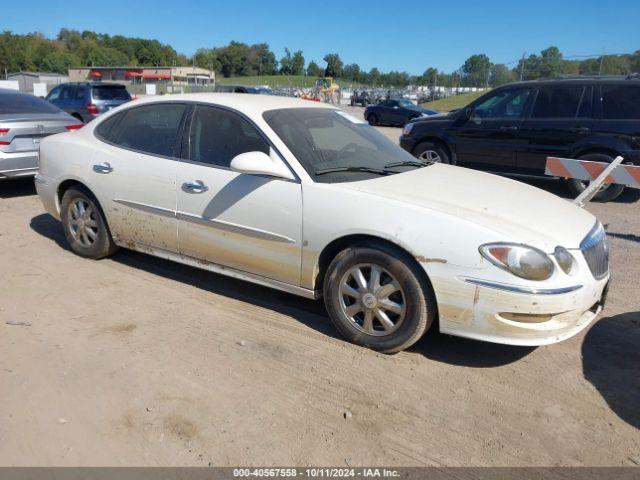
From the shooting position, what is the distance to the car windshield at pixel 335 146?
381 cm

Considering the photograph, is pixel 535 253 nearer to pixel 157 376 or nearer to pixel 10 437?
pixel 157 376

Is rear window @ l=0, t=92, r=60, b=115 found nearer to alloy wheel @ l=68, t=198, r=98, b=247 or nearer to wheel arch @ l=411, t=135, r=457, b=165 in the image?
alloy wheel @ l=68, t=198, r=98, b=247

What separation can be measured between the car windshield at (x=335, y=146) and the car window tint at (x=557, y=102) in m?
4.75

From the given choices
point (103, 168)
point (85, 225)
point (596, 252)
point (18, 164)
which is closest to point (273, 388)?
point (596, 252)

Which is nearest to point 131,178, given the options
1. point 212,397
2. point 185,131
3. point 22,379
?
point 185,131

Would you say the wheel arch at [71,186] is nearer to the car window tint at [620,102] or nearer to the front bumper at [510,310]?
the front bumper at [510,310]

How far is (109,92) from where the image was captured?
16.4 meters

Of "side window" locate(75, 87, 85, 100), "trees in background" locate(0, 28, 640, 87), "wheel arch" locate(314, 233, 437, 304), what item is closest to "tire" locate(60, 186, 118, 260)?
"wheel arch" locate(314, 233, 437, 304)

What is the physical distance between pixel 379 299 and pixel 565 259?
3.68ft

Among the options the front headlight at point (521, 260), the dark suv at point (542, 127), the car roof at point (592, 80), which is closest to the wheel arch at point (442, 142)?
the dark suv at point (542, 127)

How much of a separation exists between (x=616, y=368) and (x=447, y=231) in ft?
4.78

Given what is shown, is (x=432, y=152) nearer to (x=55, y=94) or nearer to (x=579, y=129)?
(x=579, y=129)

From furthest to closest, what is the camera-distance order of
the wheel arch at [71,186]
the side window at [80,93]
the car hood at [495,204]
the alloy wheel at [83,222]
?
the side window at [80,93], the alloy wheel at [83,222], the wheel arch at [71,186], the car hood at [495,204]

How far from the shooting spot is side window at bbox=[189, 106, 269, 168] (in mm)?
4016
